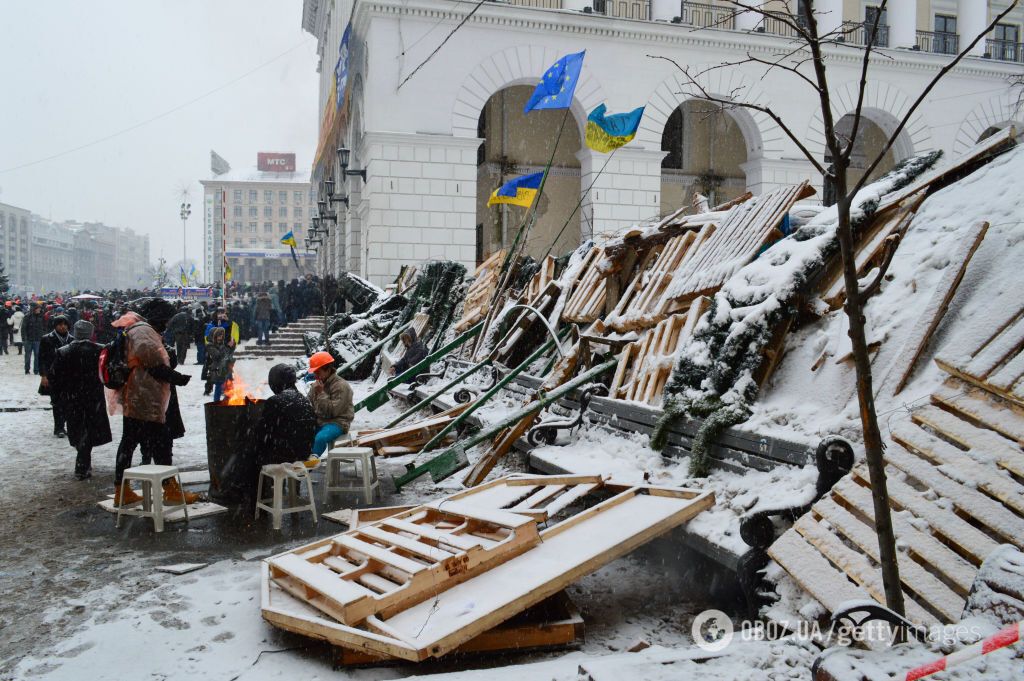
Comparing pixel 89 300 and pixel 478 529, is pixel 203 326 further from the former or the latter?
pixel 478 529

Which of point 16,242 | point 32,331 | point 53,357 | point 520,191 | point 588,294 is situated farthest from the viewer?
point 16,242

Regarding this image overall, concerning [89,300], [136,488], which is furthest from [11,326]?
[136,488]

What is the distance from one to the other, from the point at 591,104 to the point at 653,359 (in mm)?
17284

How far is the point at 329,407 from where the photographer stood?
7883 millimetres

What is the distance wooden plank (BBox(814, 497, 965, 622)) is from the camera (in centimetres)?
319

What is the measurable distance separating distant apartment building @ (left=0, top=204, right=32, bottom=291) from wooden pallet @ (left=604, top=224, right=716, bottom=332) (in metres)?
127

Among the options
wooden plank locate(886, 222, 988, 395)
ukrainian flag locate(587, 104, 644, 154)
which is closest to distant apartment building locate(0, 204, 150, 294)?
ukrainian flag locate(587, 104, 644, 154)

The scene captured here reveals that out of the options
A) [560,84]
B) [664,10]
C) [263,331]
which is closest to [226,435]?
[560,84]

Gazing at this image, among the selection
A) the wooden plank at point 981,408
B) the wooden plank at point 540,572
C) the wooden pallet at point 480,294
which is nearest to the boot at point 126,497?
the wooden plank at point 540,572

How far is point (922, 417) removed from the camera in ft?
13.5

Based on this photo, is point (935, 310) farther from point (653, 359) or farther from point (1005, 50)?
point (1005, 50)

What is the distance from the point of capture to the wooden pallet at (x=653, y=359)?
6.83 metres

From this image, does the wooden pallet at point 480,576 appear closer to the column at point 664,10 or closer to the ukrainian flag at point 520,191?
the ukrainian flag at point 520,191

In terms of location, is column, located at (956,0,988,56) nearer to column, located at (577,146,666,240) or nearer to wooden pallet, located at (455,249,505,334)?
column, located at (577,146,666,240)
